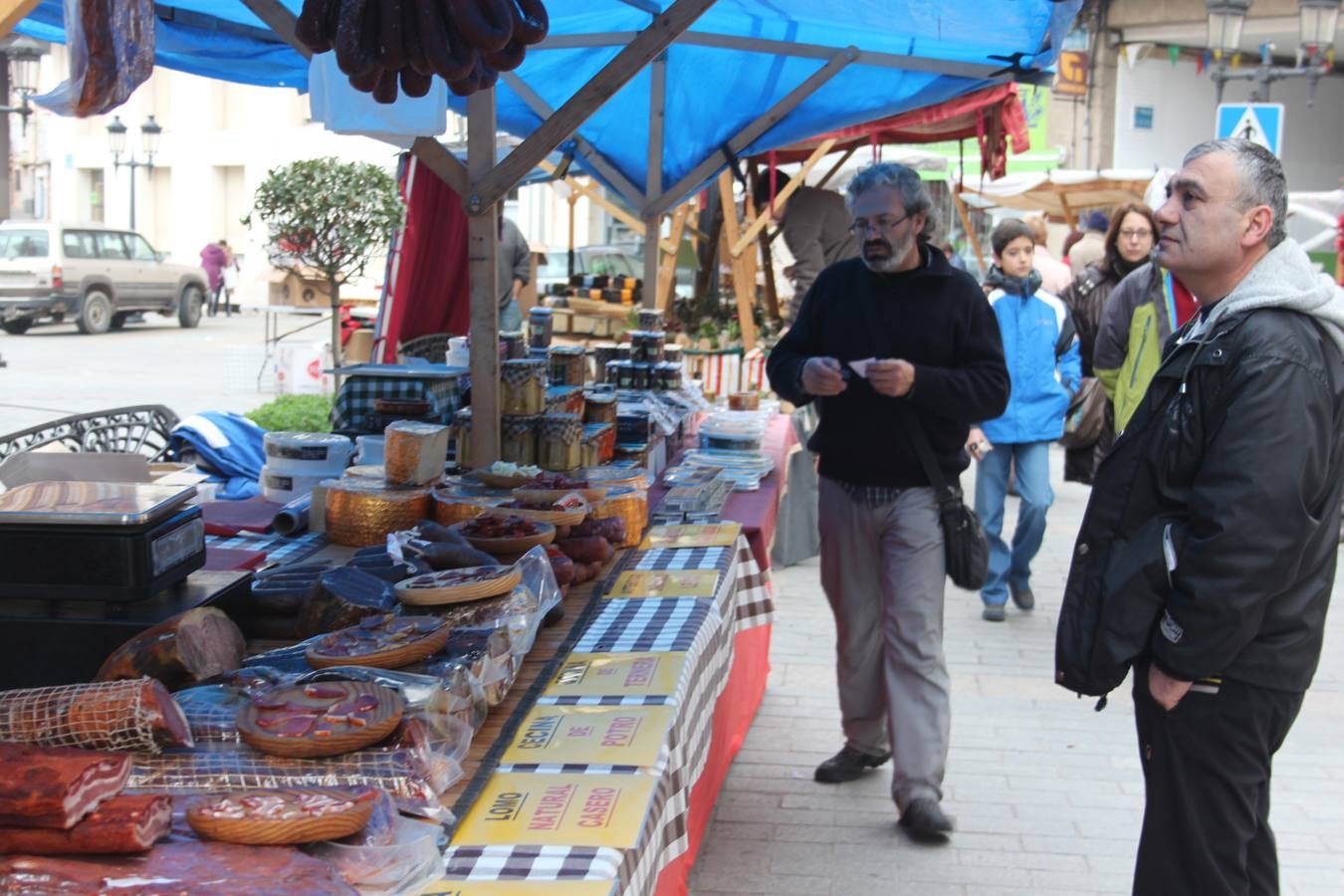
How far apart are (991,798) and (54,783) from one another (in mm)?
3465

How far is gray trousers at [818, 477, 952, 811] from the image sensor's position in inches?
159

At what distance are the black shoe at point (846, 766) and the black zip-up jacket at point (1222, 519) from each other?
6.01 feet

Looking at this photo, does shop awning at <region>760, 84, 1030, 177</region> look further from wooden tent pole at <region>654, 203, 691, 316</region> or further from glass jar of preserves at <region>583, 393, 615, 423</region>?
glass jar of preserves at <region>583, 393, 615, 423</region>

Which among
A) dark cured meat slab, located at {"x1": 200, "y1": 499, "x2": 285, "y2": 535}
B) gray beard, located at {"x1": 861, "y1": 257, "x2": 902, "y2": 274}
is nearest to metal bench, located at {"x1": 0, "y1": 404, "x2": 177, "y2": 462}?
dark cured meat slab, located at {"x1": 200, "y1": 499, "x2": 285, "y2": 535}

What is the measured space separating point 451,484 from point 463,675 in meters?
1.56

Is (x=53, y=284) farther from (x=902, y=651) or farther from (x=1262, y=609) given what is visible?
(x=1262, y=609)

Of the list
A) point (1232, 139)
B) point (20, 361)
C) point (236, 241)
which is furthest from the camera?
point (236, 241)

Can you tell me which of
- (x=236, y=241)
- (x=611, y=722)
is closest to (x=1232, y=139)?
(x=611, y=722)

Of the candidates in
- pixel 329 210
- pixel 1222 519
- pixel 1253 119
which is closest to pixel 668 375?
pixel 329 210

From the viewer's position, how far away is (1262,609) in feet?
8.14

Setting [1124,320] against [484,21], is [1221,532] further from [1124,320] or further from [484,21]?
[1124,320]

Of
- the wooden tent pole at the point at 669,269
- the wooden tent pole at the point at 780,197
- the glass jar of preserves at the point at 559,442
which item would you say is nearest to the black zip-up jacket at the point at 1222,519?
the glass jar of preserves at the point at 559,442

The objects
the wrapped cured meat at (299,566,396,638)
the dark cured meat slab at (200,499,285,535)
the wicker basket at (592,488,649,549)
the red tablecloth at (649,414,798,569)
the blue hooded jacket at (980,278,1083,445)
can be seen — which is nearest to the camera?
the wrapped cured meat at (299,566,396,638)

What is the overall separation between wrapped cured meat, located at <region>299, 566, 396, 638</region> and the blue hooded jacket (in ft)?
14.3
